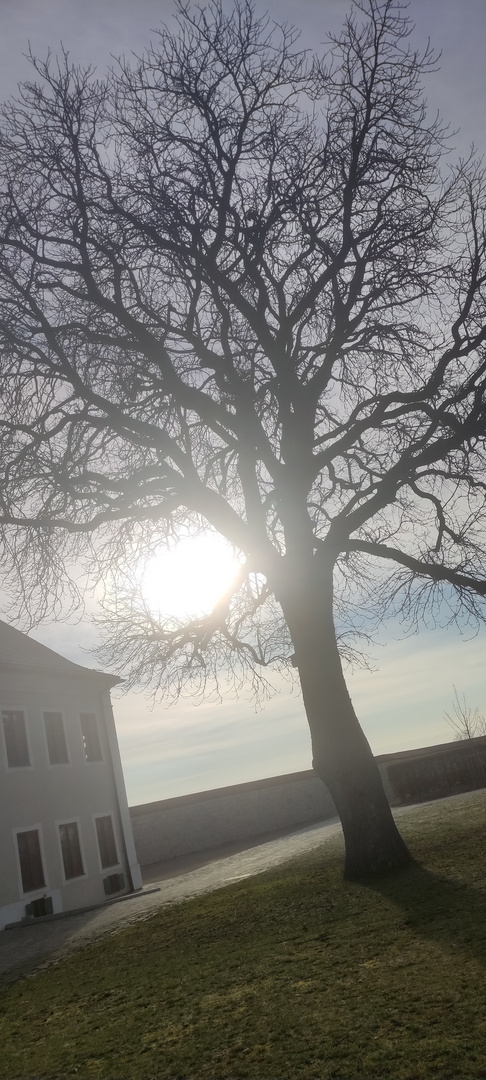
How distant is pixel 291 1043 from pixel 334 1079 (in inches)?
30.8

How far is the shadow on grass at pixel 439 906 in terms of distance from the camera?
7422mm

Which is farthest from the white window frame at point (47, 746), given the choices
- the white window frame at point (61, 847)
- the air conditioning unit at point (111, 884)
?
the air conditioning unit at point (111, 884)

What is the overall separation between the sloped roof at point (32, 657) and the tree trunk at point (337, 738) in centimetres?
1452

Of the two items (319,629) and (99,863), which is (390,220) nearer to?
(319,629)

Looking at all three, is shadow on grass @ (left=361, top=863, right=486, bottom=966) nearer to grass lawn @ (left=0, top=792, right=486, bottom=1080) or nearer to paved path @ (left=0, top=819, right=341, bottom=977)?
grass lawn @ (left=0, top=792, right=486, bottom=1080)

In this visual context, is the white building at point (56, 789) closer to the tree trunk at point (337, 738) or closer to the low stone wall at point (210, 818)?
the low stone wall at point (210, 818)

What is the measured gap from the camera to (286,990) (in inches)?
283

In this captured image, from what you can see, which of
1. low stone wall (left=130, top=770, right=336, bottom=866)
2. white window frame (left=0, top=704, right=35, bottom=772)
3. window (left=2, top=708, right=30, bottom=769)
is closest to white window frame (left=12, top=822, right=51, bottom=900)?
white window frame (left=0, top=704, right=35, bottom=772)

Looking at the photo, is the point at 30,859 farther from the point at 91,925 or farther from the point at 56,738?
the point at 91,925

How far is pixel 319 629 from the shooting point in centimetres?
1188

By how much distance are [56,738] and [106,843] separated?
4.00 m

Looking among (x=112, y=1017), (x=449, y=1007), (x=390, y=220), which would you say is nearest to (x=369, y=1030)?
(x=449, y=1007)

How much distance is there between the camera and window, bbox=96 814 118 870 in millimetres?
28208

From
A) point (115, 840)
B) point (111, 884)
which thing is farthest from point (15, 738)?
point (115, 840)
